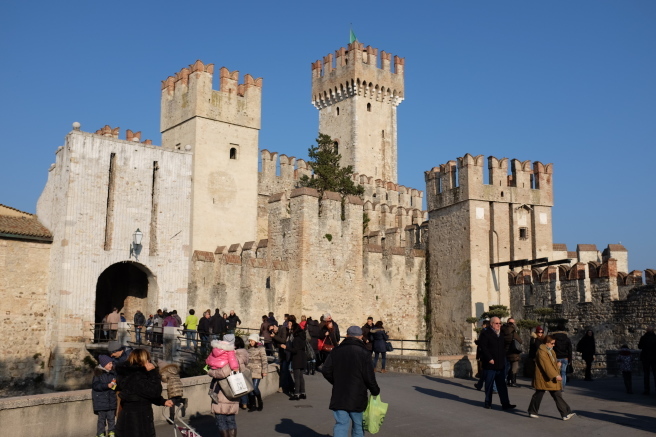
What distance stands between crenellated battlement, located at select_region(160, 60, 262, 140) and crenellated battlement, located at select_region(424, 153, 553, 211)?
963cm

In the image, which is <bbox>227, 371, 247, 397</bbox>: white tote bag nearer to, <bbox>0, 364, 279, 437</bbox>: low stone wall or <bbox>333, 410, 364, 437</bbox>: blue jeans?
<bbox>333, 410, 364, 437</bbox>: blue jeans

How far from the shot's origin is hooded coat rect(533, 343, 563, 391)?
12.3 m

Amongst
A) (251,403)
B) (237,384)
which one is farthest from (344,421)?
(251,403)

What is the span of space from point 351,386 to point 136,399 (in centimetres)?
269

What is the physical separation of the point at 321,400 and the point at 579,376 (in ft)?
34.8

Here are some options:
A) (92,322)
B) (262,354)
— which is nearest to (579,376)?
(262,354)

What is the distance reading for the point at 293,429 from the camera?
12.1 metres

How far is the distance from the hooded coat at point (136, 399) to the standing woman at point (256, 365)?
17.1 feet

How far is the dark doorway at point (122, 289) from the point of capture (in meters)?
30.0

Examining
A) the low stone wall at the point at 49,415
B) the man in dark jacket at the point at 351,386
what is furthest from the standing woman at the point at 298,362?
the man in dark jacket at the point at 351,386

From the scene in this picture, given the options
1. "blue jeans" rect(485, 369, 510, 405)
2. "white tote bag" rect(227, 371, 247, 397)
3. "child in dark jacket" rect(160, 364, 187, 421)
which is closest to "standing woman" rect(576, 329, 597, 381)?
"blue jeans" rect(485, 369, 510, 405)

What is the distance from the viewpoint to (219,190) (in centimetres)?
3231

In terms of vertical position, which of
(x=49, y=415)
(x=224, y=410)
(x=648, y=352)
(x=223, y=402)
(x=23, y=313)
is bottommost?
(x=49, y=415)

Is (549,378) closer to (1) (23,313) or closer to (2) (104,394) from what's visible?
(2) (104,394)
